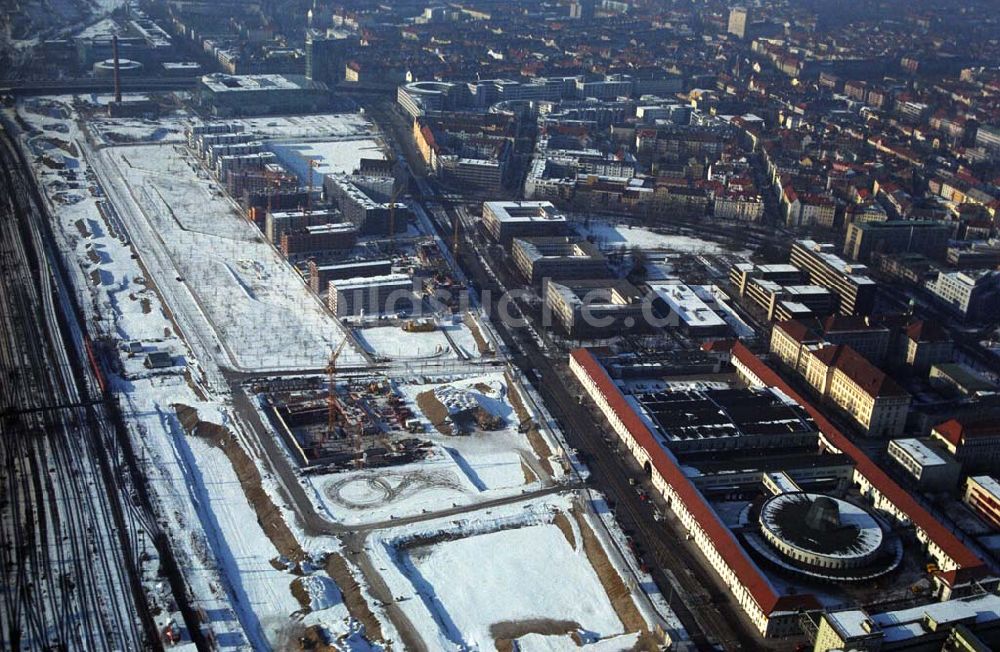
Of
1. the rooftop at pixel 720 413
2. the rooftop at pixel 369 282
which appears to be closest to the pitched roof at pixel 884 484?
the rooftop at pixel 720 413

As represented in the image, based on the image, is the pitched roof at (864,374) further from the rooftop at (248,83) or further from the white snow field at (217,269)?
the rooftop at (248,83)

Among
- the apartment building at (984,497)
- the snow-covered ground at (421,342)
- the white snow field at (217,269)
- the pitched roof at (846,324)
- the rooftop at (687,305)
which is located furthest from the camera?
the rooftop at (687,305)

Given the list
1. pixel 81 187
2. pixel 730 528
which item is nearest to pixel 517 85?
pixel 81 187

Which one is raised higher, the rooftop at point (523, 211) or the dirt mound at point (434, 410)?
the rooftop at point (523, 211)

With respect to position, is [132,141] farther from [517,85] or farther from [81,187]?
[517,85]

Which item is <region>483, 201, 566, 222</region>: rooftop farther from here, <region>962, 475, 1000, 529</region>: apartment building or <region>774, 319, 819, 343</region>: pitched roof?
<region>962, 475, 1000, 529</region>: apartment building

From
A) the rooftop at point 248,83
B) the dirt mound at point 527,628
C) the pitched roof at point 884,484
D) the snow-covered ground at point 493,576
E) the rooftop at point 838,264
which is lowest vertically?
the dirt mound at point 527,628

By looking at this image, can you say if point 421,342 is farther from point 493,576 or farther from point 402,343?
point 493,576
